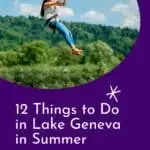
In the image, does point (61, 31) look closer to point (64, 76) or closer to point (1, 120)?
point (64, 76)

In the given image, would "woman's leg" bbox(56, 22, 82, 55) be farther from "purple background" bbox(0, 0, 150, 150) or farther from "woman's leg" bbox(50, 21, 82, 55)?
"purple background" bbox(0, 0, 150, 150)

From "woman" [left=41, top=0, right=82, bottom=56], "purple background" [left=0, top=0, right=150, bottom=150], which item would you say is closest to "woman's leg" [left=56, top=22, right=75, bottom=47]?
"woman" [left=41, top=0, right=82, bottom=56]

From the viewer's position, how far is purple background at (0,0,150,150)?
9.04 ft

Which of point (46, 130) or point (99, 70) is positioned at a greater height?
point (99, 70)

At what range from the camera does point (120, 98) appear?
9.04ft

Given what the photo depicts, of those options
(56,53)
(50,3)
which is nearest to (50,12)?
(50,3)

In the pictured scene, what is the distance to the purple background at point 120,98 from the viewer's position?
9.04 feet

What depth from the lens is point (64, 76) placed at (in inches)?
110

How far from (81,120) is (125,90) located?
18 centimetres

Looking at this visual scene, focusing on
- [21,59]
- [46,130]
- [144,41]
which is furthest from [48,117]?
[144,41]

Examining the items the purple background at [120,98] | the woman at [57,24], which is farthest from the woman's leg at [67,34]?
the purple background at [120,98]

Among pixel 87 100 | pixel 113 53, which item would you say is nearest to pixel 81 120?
pixel 87 100

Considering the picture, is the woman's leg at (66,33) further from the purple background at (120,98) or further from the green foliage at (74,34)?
the purple background at (120,98)

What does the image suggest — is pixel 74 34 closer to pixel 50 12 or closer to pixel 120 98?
pixel 50 12
